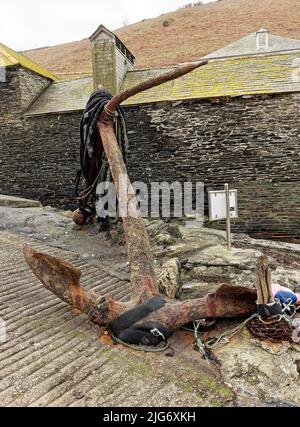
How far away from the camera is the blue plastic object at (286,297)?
11.7 feet

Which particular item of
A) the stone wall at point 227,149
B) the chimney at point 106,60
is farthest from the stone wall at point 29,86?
the chimney at point 106,60

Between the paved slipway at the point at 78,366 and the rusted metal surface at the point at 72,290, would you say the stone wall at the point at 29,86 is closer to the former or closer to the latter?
the paved slipway at the point at 78,366

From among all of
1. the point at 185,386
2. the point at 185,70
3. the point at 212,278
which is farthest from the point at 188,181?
the point at 185,386

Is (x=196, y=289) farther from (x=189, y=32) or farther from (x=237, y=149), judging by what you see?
(x=189, y=32)

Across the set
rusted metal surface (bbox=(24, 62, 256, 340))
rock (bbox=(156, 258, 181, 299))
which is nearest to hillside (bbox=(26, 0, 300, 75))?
rock (bbox=(156, 258, 181, 299))

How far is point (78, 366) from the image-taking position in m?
2.88

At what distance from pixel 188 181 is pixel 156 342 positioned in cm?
892

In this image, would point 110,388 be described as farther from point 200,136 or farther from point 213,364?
point 200,136

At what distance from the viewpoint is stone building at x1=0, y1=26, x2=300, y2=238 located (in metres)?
10.8

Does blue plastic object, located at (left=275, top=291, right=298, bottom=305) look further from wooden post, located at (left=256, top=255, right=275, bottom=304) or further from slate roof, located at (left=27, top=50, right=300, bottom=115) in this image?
slate roof, located at (left=27, top=50, right=300, bottom=115)

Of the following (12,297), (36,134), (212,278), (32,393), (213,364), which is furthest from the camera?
(36,134)

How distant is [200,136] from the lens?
37.4ft

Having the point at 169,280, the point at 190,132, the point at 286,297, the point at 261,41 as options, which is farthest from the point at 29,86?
the point at 261,41

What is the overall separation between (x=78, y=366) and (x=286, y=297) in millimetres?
2063
